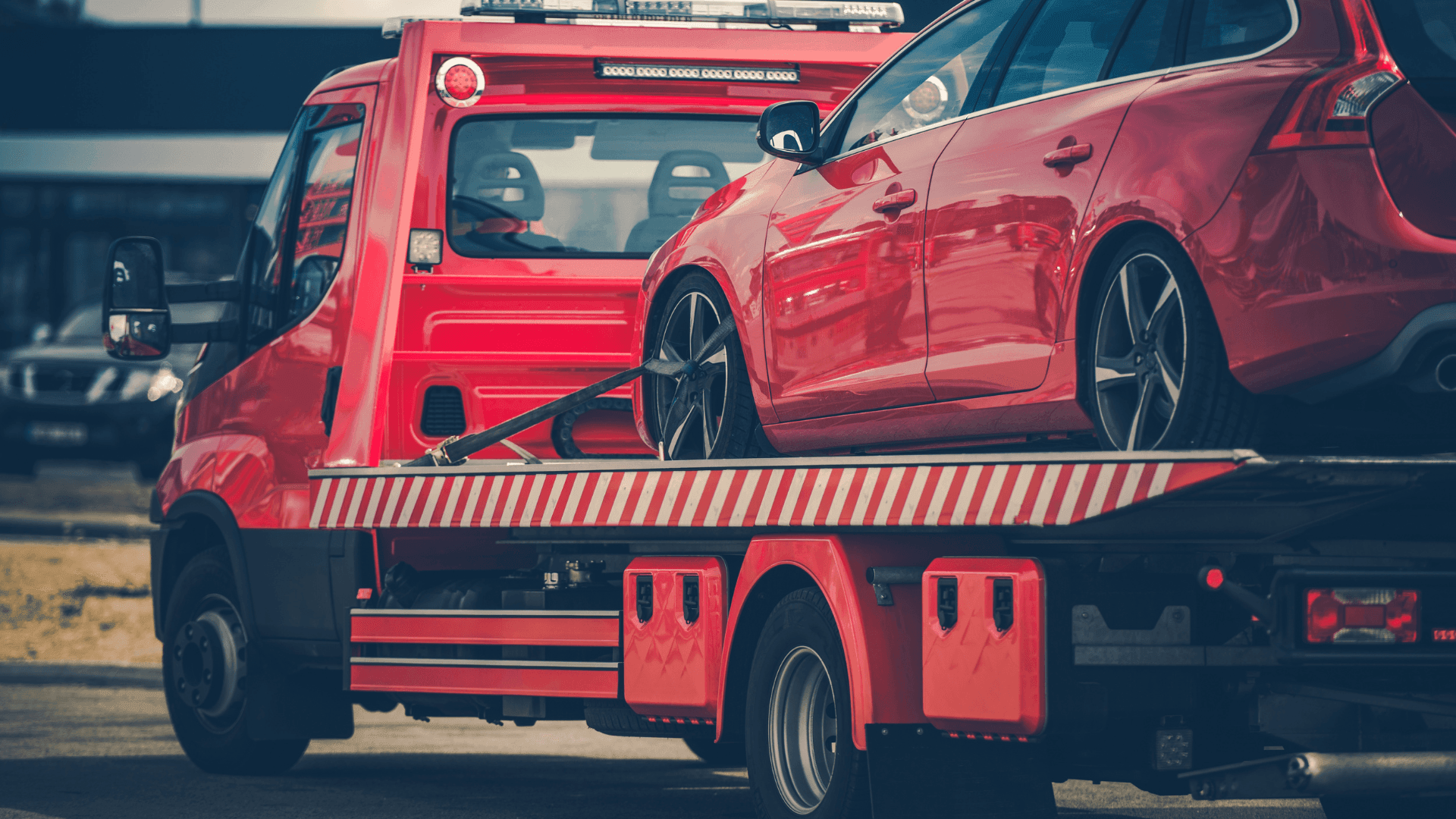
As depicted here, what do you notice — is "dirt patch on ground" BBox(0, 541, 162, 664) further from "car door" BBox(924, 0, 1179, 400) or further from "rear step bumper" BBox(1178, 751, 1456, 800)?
"rear step bumper" BBox(1178, 751, 1456, 800)

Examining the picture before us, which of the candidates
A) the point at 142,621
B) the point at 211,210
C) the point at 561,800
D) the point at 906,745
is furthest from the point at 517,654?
the point at 211,210

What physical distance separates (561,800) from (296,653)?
4.11 feet

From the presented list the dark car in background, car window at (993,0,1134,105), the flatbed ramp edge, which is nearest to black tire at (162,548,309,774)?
the flatbed ramp edge

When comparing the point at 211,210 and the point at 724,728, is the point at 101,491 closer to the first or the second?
the point at 211,210

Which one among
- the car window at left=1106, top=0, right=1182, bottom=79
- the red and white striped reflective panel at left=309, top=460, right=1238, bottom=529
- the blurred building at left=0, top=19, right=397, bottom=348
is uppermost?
the blurred building at left=0, top=19, right=397, bottom=348

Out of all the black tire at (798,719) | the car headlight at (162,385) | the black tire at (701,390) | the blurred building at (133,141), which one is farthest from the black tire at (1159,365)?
the blurred building at (133,141)

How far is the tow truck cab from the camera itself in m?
7.99

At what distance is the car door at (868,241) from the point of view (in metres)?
5.96

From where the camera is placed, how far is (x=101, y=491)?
64.1ft

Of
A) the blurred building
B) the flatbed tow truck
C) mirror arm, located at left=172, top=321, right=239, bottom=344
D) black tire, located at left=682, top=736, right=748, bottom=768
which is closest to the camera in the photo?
the flatbed tow truck

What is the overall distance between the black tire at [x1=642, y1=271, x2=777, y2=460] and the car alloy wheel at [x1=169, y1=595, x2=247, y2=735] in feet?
7.48

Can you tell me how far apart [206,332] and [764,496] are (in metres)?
3.83

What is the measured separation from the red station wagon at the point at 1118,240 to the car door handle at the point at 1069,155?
2 centimetres

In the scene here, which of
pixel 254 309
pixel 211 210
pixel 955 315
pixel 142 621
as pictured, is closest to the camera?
pixel 955 315
